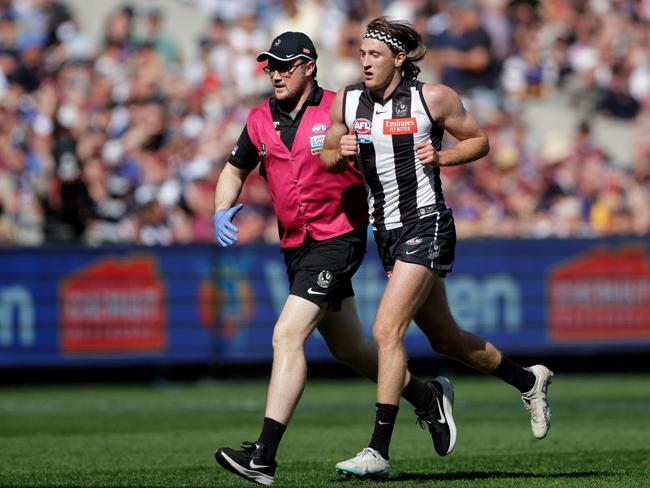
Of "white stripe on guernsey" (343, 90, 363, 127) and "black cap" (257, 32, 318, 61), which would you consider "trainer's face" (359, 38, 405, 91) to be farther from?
"black cap" (257, 32, 318, 61)

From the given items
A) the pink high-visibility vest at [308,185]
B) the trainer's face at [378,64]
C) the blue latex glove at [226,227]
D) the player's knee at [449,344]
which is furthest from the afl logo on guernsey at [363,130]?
the player's knee at [449,344]

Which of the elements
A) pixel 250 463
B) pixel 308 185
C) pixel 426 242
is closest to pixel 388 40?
pixel 308 185

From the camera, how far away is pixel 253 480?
6965mm

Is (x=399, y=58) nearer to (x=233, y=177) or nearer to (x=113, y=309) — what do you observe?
(x=233, y=177)

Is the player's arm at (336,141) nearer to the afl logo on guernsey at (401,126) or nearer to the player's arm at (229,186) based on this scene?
the afl logo on guernsey at (401,126)

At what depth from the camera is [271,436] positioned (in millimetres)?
7070

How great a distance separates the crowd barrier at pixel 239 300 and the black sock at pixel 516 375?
799 centimetres

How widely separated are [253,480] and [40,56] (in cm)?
1193

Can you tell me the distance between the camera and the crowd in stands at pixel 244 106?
53.7 ft

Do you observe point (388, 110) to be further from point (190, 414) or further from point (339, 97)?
point (190, 414)

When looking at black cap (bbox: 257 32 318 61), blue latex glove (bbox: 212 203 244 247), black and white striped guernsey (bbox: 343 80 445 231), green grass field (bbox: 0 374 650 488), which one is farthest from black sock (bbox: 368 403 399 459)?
black cap (bbox: 257 32 318 61)

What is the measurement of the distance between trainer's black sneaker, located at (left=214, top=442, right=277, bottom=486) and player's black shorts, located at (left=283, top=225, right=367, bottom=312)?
3.05 ft

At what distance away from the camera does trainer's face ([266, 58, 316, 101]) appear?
7617 millimetres

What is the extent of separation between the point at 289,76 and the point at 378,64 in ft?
1.88
